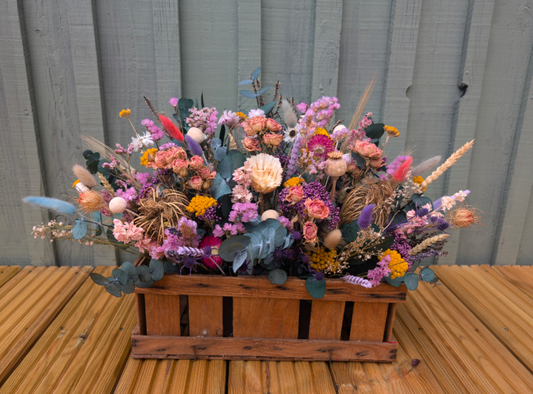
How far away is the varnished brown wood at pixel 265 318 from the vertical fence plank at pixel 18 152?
0.91 metres

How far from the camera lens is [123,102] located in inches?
47.8

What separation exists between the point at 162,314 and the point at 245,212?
1.08 ft

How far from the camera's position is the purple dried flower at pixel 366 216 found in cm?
64

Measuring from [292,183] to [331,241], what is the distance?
0.48 ft

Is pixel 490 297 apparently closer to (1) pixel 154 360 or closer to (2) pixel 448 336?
(2) pixel 448 336

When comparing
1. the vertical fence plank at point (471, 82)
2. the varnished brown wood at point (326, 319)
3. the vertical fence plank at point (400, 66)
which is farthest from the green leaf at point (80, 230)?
the vertical fence plank at point (471, 82)

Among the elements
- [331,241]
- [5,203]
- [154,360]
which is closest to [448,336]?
[331,241]

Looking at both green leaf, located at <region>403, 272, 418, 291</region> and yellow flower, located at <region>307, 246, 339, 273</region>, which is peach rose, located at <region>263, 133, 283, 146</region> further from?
green leaf, located at <region>403, 272, 418, 291</region>

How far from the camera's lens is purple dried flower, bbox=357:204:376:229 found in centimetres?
64

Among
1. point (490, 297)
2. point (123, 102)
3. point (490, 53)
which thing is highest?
point (490, 53)

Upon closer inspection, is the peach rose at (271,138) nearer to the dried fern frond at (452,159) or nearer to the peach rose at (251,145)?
the peach rose at (251,145)

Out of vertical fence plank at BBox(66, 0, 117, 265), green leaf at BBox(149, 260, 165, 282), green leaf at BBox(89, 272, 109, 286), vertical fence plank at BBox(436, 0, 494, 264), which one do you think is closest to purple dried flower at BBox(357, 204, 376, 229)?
green leaf at BBox(149, 260, 165, 282)

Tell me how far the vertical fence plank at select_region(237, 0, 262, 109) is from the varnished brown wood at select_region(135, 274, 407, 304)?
29.5 inches

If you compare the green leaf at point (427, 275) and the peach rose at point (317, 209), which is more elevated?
the peach rose at point (317, 209)
